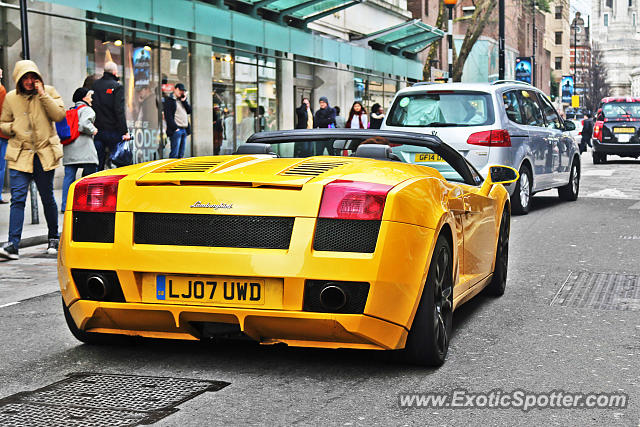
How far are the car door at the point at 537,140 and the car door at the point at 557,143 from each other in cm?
16

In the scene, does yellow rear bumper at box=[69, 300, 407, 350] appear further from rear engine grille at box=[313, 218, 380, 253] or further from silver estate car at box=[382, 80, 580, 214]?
silver estate car at box=[382, 80, 580, 214]

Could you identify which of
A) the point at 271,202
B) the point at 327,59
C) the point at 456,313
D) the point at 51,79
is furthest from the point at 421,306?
the point at 327,59

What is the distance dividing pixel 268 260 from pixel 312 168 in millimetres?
653

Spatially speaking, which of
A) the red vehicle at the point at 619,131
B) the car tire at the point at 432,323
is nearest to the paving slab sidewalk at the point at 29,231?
the car tire at the point at 432,323

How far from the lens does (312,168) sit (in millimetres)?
5129

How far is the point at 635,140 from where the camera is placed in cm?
2912

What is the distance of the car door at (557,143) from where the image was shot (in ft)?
49.9

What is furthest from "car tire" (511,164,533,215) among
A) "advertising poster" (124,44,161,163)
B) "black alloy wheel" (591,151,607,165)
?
"black alloy wheel" (591,151,607,165)

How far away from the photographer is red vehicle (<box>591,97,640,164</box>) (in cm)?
2917

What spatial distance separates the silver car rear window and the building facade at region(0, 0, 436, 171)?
526 cm

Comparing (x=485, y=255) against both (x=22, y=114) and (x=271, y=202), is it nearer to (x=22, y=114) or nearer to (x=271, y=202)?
(x=271, y=202)

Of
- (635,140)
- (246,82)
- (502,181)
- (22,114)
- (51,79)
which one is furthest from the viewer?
(635,140)

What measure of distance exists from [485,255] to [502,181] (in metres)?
0.76

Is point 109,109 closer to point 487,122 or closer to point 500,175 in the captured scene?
point 487,122
